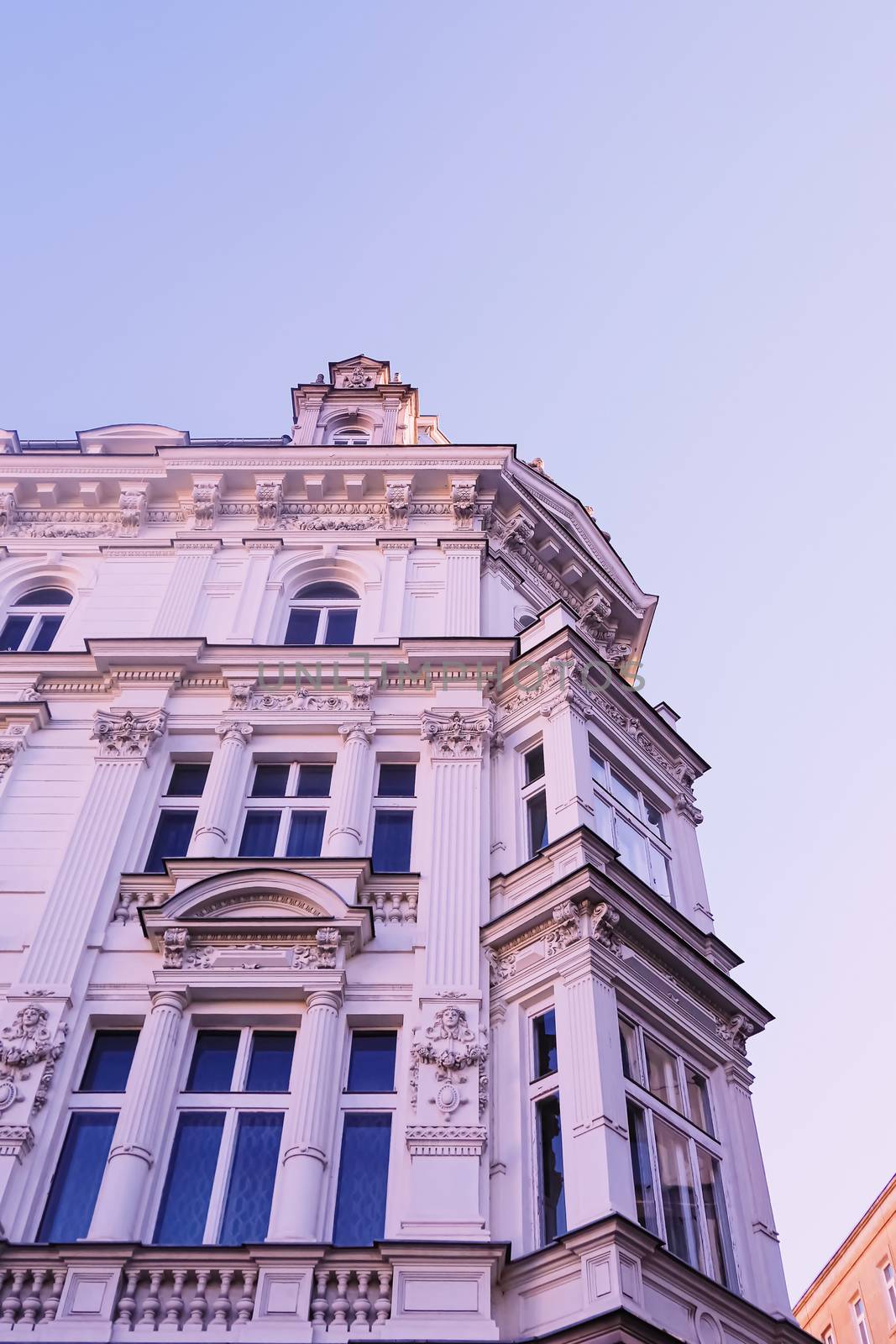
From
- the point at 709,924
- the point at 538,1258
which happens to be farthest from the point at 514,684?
the point at 538,1258

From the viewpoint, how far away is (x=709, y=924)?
20984 millimetres

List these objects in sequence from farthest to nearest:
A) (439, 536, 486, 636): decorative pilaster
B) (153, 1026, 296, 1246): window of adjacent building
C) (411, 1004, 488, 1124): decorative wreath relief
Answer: (439, 536, 486, 636): decorative pilaster
(411, 1004, 488, 1124): decorative wreath relief
(153, 1026, 296, 1246): window of adjacent building

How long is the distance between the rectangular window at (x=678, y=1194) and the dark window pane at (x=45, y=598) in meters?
15.0

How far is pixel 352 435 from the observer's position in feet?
96.1

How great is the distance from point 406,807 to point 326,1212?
6.57 m

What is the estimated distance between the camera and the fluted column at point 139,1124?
1452 cm

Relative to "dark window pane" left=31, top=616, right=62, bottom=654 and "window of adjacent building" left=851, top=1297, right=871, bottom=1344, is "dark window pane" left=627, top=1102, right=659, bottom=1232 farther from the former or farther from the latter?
"window of adjacent building" left=851, top=1297, right=871, bottom=1344

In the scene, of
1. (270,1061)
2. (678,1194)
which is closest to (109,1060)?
(270,1061)

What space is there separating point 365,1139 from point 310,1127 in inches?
31.4

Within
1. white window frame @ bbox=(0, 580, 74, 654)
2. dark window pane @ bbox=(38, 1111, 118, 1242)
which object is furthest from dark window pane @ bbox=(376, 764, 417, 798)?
white window frame @ bbox=(0, 580, 74, 654)

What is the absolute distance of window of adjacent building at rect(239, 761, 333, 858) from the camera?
1953 centimetres

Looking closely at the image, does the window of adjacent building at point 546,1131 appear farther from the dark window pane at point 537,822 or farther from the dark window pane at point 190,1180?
the dark window pane at point 190,1180

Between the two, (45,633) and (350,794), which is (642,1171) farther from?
(45,633)

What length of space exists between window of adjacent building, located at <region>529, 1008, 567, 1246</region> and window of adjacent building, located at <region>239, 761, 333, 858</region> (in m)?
4.27
